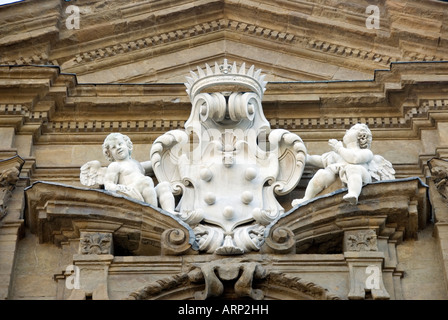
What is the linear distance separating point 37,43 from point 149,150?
2234 millimetres

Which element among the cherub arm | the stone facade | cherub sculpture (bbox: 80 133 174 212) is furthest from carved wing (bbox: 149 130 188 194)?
the cherub arm

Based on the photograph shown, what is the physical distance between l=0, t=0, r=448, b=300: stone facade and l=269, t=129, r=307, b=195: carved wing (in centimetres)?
20

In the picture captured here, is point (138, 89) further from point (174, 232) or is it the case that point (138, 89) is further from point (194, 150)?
point (174, 232)

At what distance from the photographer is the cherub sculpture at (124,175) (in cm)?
1593

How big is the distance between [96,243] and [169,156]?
4.94ft

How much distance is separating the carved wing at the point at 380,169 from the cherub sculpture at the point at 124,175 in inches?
85.5

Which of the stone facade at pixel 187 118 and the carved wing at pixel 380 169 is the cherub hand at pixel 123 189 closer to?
the stone facade at pixel 187 118

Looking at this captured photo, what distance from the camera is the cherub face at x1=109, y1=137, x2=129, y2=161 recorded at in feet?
53.5

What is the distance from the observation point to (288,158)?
16.5 metres

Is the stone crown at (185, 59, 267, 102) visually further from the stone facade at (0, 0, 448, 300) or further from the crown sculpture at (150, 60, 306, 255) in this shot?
the stone facade at (0, 0, 448, 300)

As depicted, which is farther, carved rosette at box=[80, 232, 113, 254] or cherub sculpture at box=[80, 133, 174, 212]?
cherub sculpture at box=[80, 133, 174, 212]

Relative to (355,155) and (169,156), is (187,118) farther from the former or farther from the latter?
(355,155)

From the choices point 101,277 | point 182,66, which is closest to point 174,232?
point 101,277

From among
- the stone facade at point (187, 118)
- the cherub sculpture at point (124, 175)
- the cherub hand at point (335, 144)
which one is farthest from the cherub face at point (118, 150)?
the cherub hand at point (335, 144)
